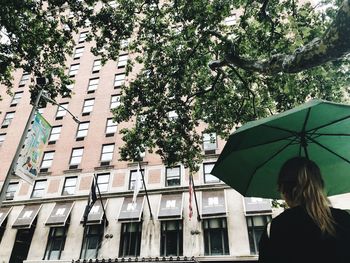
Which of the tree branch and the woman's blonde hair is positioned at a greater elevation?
the tree branch

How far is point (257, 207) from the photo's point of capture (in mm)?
17859

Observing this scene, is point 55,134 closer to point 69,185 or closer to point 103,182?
point 69,185

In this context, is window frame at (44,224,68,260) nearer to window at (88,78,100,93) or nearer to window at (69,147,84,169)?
window at (69,147,84,169)

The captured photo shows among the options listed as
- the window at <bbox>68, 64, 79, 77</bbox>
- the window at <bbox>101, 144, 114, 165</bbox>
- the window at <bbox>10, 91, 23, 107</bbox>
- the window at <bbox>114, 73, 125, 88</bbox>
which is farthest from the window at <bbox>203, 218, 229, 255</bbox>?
the window at <bbox>10, 91, 23, 107</bbox>

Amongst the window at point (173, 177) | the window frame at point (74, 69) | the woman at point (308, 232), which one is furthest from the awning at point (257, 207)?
the window frame at point (74, 69)

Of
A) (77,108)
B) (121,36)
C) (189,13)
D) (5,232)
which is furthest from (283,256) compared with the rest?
(77,108)

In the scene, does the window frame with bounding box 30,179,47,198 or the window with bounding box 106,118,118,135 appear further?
the window with bounding box 106,118,118,135

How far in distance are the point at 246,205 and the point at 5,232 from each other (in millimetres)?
18232

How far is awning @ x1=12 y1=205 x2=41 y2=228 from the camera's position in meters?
20.3

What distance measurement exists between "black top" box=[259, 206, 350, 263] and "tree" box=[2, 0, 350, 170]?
7341 mm

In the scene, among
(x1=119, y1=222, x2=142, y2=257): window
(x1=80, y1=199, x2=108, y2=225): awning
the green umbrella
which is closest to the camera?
the green umbrella

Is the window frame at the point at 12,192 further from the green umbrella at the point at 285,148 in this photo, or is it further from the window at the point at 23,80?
the green umbrella at the point at 285,148

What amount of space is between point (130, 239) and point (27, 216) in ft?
27.6

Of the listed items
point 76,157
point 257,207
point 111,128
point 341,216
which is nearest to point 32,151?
point 341,216
